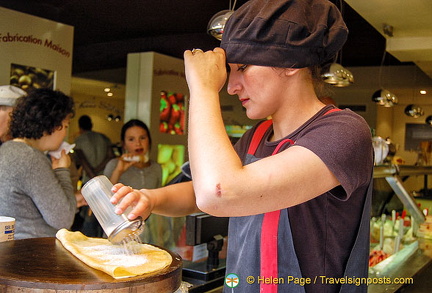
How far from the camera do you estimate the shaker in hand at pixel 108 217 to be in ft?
3.72

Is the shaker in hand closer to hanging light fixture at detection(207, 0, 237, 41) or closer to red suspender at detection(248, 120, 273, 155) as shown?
red suspender at detection(248, 120, 273, 155)

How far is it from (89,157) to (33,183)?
3.95 m

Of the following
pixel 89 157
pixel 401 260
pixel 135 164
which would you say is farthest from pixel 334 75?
pixel 89 157

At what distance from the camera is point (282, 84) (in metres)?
1.15

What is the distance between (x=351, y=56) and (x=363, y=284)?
28.4 feet

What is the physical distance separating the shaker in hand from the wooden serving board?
9 cm

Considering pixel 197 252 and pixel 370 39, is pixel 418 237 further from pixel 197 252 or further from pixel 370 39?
pixel 370 39

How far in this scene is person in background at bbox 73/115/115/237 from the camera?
4.52 meters

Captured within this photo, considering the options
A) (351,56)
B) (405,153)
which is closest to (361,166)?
(351,56)

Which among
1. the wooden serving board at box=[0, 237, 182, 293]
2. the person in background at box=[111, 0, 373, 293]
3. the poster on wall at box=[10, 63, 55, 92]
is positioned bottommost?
the wooden serving board at box=[0, 237, 182, 293]

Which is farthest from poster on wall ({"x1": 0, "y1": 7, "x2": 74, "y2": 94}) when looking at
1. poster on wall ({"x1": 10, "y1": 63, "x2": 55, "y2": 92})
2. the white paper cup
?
the white paper cup

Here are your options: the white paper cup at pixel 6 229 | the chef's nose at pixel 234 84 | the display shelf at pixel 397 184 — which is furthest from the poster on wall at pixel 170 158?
the chef's nose at pixel 234 84

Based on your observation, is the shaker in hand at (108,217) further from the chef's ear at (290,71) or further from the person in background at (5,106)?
the person in background at (5,106)

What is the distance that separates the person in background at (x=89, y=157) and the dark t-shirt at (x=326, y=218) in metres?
3.41
